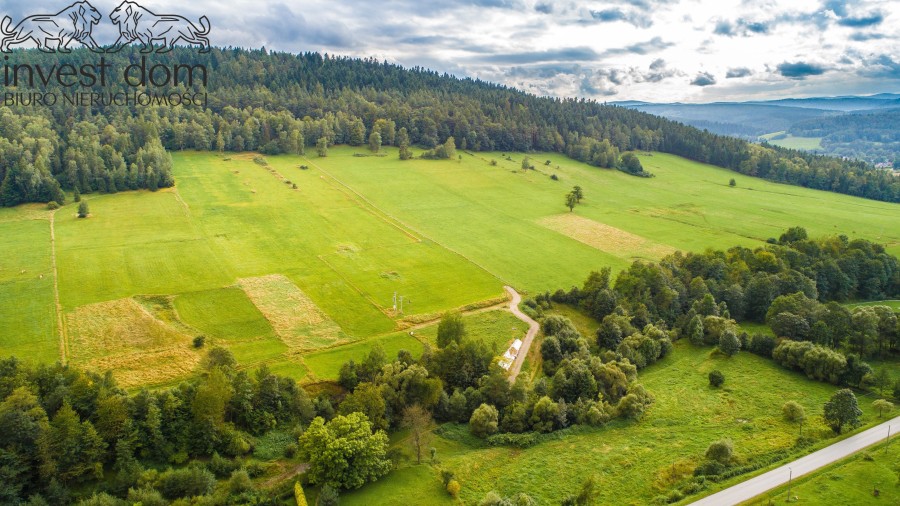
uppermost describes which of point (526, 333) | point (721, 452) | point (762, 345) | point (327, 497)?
point (762, 345)

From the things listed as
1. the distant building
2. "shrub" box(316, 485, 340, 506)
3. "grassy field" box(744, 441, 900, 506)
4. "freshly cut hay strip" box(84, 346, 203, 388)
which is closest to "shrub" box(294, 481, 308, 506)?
"shrub" box(316, 485, 340, 506)

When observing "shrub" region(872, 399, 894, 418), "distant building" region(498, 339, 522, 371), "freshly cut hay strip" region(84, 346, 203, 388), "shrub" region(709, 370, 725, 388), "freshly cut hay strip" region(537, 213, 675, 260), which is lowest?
"freshly cut hay strip" region(84, 346, 203, 388)

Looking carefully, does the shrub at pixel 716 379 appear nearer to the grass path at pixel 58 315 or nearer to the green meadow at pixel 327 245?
the green meadow at pixel 327 245

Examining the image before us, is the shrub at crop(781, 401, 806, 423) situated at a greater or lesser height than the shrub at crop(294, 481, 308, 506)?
greater

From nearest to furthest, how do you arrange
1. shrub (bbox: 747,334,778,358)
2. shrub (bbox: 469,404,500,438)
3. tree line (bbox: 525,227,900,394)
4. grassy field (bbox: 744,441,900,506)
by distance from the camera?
grassy field (bbox: 744,441,900,506), shrub (bbox: 469,404,500,438), tree line (bbox: 525,227,900,394), shrub (bbox: 747,334,778,358)

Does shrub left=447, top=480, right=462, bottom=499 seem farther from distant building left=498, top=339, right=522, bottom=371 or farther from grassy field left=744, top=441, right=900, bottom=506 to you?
grassy field left=744, top=441, right=900, bottom=506

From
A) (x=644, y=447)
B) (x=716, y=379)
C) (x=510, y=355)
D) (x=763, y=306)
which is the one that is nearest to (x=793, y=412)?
(x=716, y=379)

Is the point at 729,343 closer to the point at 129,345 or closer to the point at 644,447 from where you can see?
the point at 644,447

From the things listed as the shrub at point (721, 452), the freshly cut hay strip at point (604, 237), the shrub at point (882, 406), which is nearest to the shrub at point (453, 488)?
the shrub at point (721, 452)
